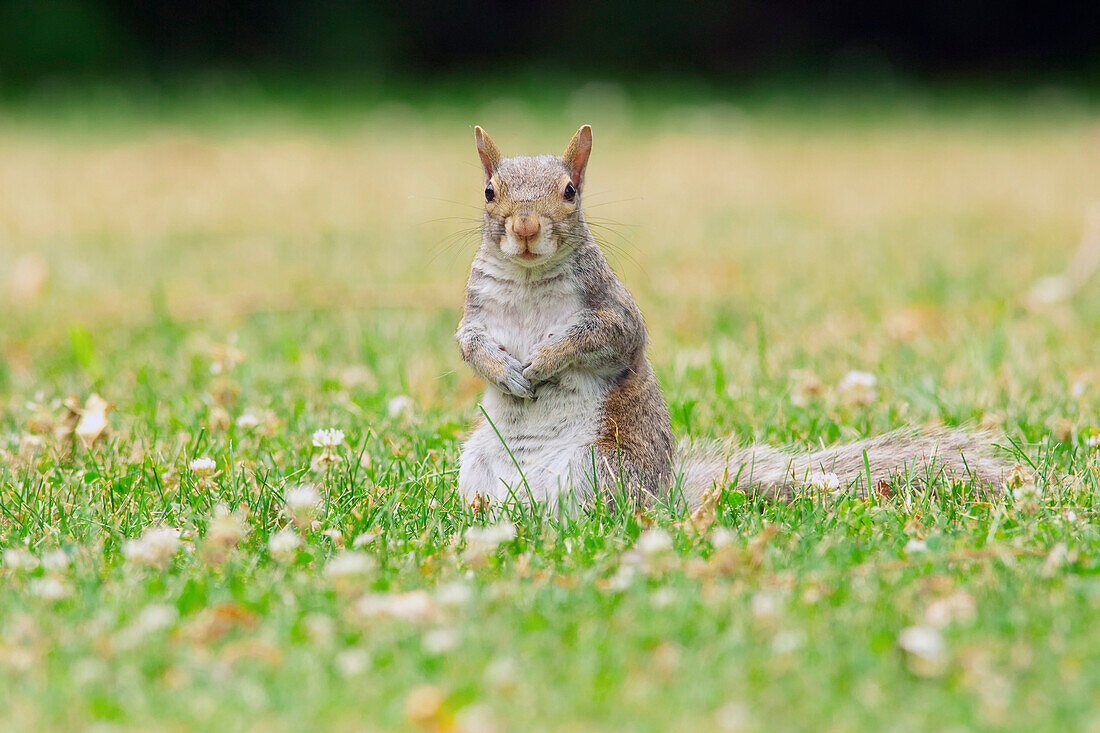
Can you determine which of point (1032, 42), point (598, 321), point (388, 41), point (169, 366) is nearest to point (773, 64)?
point (1032, 42)

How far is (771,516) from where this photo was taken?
8.51ft

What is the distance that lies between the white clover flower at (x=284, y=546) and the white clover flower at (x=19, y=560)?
0.39m

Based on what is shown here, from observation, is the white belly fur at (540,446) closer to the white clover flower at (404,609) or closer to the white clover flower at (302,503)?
the white clover flower at (302,503)

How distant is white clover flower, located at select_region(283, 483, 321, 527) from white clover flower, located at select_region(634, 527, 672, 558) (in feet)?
1.88

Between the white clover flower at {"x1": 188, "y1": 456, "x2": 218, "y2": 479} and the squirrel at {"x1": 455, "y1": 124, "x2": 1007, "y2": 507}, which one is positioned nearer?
the squirrel at {"x1": 455, "y1": 124, "x2": 1007, "y2": 507}

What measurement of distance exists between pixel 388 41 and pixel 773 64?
386 centimetres

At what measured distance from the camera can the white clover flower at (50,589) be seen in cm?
214

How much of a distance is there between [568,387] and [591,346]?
0.11m

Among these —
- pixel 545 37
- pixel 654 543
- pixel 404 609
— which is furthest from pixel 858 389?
pixel 545 37

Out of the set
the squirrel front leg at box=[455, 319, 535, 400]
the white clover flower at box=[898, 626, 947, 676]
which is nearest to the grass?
the white clover flower at box=[898, 626, 947, 676]

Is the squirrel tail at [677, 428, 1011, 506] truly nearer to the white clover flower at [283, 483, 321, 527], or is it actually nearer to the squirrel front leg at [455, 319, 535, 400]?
the squirrel front leg at [455, 319, 535, 400]

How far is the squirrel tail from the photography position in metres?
2.76

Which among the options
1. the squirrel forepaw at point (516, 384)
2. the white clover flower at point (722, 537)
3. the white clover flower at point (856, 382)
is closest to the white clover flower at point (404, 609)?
the white clover flower at point (722, 537)

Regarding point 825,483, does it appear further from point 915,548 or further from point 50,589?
point 50,589
